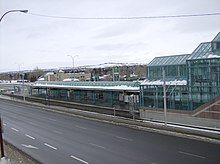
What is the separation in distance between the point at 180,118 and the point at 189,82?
3381 mm

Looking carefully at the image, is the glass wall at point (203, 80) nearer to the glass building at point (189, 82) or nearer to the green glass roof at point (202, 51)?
the glass building at point (189, 82)

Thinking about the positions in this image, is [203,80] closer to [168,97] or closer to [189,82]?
[189,82]

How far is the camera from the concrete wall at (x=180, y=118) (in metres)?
31.4

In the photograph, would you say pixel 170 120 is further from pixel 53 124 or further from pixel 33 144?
pixel 33 144

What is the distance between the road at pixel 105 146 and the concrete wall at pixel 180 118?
472 centimetres

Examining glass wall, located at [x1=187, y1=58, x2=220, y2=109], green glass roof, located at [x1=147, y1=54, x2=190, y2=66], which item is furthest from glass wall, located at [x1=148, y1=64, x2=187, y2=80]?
glass wall, located at [x1=187, y1=58, x2=220, y2=109]

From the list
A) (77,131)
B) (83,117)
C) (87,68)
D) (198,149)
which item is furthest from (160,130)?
(87,68)

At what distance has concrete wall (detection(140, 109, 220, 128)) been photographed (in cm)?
A: 3141

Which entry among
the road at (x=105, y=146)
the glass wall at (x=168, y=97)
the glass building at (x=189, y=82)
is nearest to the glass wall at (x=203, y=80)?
the glass building at (x=189, y=82)

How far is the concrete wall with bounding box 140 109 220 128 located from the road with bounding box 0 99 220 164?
4720 mm

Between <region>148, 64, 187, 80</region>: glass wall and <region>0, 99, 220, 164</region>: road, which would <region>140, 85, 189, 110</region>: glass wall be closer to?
<region>148, 64, 187, 80</region>: glass wall

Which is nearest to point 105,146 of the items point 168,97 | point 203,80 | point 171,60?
point 203,80

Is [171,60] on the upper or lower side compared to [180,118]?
upper

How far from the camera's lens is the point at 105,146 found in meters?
24.8
